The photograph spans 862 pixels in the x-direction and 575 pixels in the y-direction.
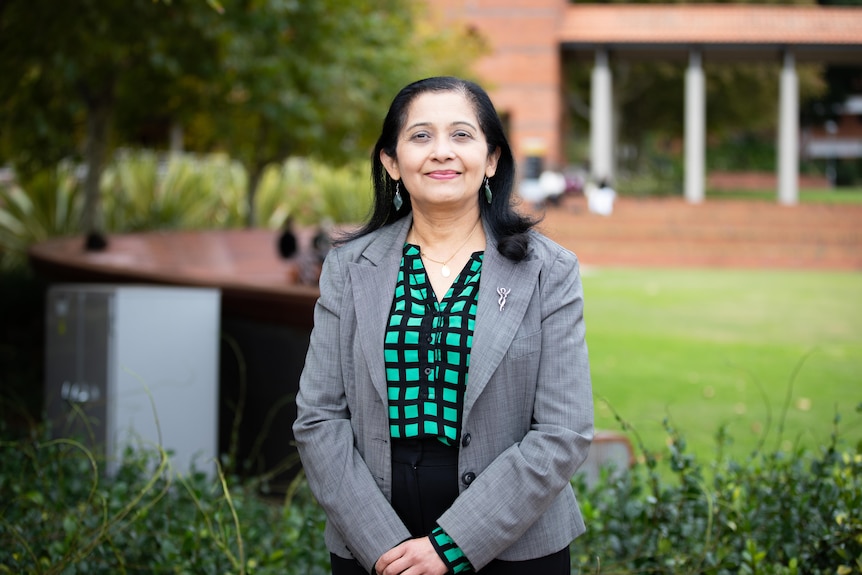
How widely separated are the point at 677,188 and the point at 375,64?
94.0 feet

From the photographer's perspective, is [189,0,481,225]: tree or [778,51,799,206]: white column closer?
[189,0,481,225]: tree

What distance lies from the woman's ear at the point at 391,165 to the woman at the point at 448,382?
0.05 metres

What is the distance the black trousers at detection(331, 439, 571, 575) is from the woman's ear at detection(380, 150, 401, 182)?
0.62 m

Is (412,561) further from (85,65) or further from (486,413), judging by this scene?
(85,65)

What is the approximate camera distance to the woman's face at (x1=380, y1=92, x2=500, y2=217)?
7.77 ft

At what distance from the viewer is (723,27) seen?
3033 centimetres

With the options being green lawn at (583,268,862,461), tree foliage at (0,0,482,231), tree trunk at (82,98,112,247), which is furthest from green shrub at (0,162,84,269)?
green lawn at (583,268,862,461)

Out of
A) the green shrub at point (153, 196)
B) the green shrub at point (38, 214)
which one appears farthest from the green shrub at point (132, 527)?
the green shrub at point (153, 196)

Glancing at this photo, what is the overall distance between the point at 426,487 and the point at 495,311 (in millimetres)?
403

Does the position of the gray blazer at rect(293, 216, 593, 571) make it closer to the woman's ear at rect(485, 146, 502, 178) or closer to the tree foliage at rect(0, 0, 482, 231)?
the woman's ear at rect(485, 146, 502, 178)

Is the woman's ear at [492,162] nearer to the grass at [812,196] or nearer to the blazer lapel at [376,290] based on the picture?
the blazer lapel at [376,290]

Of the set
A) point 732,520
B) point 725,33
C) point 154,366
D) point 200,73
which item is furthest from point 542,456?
point 725,33

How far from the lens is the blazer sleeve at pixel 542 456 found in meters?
2.20

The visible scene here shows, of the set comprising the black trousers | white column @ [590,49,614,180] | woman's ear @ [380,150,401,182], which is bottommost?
the black trousers
